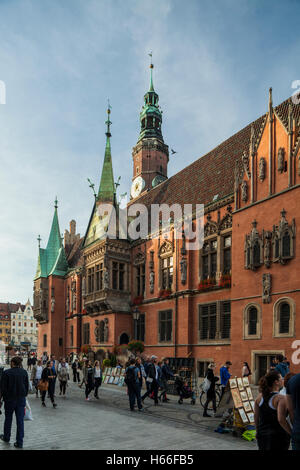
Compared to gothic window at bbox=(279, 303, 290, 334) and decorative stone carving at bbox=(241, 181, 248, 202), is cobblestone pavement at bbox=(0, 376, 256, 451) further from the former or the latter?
decorative stone carving at bbox=(241, 181, 248, 202)

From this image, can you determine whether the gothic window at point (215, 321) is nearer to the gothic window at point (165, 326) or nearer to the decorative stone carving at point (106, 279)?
the gothic window at point (165, 326)

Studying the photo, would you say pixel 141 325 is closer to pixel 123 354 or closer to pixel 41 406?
pixel 123 354

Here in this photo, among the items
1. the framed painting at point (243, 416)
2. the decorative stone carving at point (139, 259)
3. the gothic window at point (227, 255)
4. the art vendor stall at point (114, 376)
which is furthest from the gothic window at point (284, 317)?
the decorative stone carving at point (139, 259)

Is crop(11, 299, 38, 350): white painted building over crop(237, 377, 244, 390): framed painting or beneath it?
beneath

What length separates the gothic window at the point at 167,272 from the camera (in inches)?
1097

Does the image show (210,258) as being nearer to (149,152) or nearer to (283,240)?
(283,240)

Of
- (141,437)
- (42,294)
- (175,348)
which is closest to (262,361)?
(175,348)

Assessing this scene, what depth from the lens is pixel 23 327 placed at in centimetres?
12575

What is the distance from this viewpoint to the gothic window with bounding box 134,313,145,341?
3055cm

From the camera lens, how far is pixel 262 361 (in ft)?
62.2

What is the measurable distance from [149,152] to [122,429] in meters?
47.7

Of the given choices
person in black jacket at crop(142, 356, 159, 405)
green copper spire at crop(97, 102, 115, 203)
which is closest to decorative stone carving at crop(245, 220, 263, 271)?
person in black jacket at crop(142, 356, 159, 405)

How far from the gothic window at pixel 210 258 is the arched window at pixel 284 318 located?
612 centimetres

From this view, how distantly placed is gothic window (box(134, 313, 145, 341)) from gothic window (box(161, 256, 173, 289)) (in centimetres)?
353
